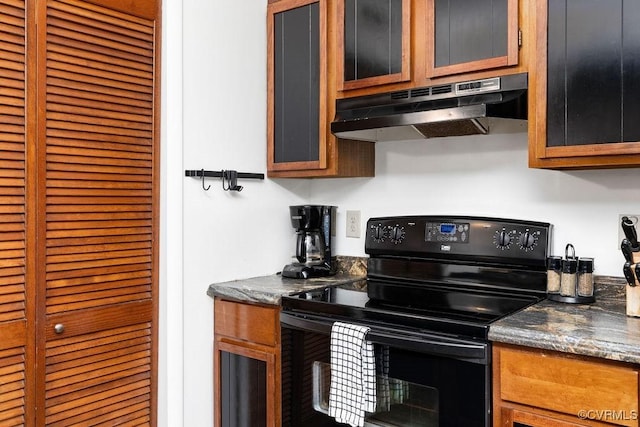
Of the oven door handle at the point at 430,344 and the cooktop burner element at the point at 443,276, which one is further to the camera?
the cooktop burner element at the point at 443,276

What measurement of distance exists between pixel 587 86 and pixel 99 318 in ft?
5.86

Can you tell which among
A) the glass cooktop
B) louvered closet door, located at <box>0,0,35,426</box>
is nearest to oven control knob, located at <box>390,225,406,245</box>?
the glass cooktop

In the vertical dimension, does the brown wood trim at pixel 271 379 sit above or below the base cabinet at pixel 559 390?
below

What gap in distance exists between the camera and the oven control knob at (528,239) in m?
1.92

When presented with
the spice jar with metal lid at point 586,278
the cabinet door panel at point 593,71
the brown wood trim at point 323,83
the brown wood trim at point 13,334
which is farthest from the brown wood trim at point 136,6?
the spice jar with metal lid at point 586,278

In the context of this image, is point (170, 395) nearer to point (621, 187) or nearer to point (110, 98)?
point (110, 98)

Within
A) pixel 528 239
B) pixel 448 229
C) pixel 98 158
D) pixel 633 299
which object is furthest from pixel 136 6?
pixel 633 299

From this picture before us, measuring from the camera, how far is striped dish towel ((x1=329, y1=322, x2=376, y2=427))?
5.28ft

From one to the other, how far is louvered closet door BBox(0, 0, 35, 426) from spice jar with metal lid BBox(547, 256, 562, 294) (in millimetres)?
1734

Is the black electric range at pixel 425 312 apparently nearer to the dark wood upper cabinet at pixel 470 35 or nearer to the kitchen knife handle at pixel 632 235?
the kitchen knife handle at pixel 632 235

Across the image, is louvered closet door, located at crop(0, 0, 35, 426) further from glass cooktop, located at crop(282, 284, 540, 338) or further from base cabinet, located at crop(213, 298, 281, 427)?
glass cooktop, located at crop(282, 284, 540, 338)

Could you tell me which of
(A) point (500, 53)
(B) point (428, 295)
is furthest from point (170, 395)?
(A) point (500, 53)

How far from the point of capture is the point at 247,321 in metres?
2.05

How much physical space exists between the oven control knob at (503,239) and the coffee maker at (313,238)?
0.76m
